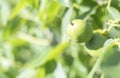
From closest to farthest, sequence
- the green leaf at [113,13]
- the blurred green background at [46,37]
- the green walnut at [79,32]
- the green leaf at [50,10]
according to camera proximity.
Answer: the green walnut at [79,32]
the green leaf at [113,13]
the blurred green background at [46,37]
the green leaf at [50,10]

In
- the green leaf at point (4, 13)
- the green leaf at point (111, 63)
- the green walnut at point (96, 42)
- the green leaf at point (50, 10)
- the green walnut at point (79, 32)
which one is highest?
the green leaf at point (4, 13)

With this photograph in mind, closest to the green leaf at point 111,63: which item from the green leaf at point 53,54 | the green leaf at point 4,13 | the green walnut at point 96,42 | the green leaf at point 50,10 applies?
the green walnut at point 96,42

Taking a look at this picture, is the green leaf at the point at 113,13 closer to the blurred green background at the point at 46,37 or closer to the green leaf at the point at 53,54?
the blurred green background at the point at 46,37

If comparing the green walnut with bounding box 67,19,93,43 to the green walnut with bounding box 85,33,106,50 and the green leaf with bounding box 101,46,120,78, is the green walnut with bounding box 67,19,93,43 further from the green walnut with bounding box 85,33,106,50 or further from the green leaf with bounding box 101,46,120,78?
the green leaf with bounding box 101,46,120,78

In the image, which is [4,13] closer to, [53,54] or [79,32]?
[53,54]

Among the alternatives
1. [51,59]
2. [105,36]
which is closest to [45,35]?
[51,59]

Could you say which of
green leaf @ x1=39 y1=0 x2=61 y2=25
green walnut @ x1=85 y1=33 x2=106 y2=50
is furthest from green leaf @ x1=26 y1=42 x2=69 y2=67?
green walnut @ x1=85 y1=33 x2=106 y2=50

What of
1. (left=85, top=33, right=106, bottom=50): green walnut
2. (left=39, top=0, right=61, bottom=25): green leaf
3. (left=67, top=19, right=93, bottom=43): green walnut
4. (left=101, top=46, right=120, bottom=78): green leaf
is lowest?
(left=101, top=46, right=120, bottom=78): green leaf

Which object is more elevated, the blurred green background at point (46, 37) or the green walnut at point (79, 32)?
the blurred green background at point (46, 37)
